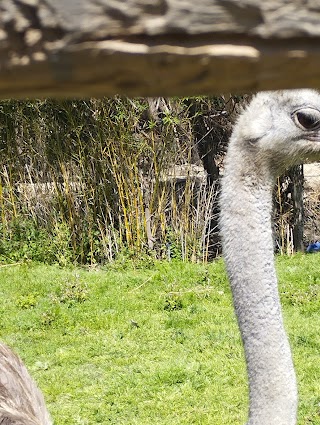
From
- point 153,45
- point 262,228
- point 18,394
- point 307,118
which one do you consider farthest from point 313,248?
point 153,45

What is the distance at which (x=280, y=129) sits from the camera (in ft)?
8.07

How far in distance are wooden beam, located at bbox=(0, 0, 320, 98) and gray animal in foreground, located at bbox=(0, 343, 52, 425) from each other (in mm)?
2307

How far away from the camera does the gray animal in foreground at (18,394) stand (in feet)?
9.38

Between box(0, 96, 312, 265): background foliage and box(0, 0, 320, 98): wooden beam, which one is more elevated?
box(0, 96, 312, 265): background foliage

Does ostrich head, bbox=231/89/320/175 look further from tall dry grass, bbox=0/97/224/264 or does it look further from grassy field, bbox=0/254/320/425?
tall dry grass, bbox=0/97/224/264

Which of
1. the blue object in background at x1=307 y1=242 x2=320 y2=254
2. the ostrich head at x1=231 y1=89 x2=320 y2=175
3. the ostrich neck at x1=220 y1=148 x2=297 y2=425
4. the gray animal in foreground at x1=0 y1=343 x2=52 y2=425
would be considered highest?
the ostrich head at x1=231 y1=89 x2=320 y2=175

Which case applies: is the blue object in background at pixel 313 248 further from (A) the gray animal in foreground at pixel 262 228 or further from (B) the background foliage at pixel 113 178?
(A) the gray animal in foreground at pixel 262 228

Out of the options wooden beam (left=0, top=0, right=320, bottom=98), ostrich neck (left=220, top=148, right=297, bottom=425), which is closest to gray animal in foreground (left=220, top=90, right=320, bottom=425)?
ostrich neck (left=220, top=148, right=297, bottom=425)

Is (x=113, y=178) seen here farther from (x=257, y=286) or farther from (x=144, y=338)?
(x=257, y=286)

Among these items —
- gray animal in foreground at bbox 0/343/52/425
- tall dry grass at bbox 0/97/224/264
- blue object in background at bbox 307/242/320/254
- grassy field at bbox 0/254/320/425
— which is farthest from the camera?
blue object in background at bbox 307/242/320/254

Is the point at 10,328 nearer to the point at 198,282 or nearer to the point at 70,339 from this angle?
the point at 70,339

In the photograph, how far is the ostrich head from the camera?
2.39 meters

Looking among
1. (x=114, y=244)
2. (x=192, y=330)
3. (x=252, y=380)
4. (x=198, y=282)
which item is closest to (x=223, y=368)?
(x=192, y=330)

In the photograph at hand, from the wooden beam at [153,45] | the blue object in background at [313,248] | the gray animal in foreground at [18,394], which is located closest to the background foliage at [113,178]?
the blue object in background at [313,248]
